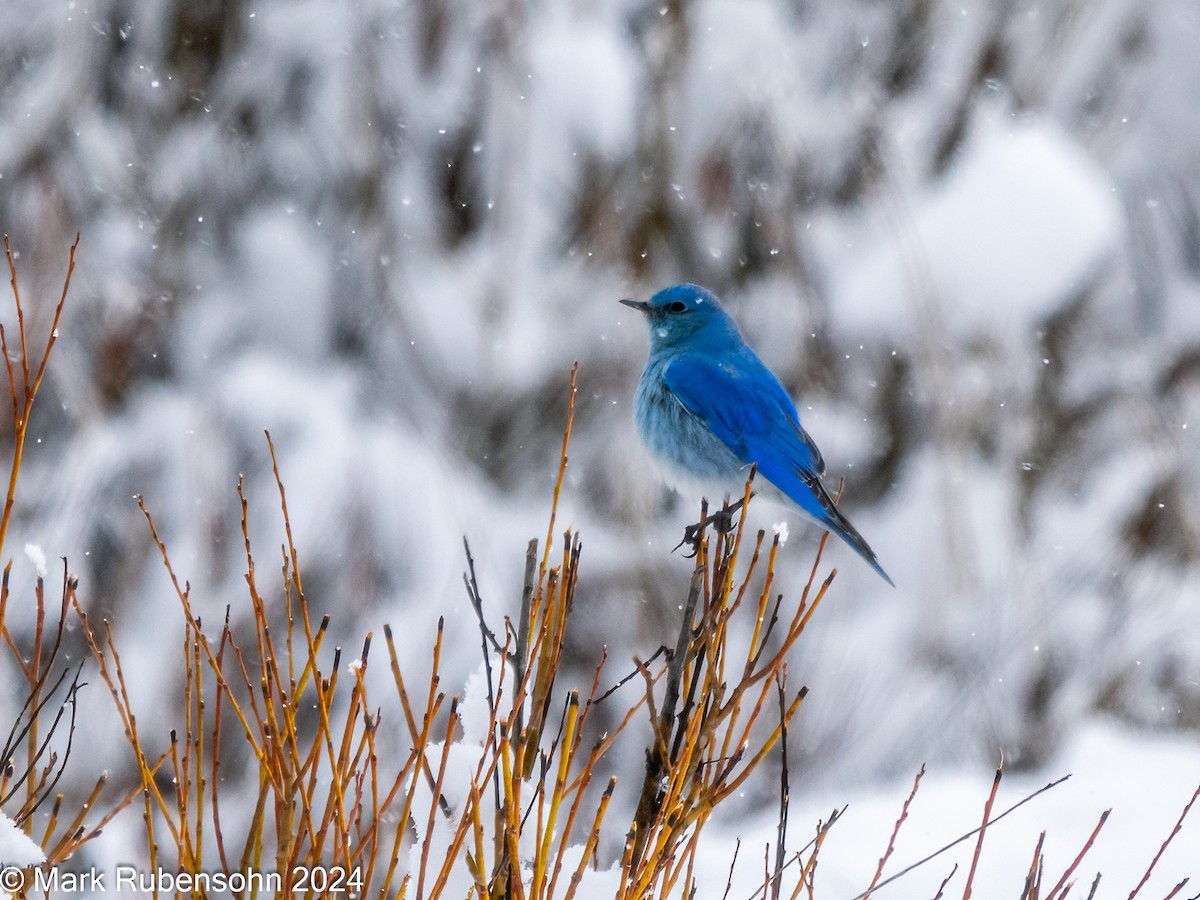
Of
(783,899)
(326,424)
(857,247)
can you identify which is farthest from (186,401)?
(783,899)

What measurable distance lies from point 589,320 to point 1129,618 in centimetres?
383

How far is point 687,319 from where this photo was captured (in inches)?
128

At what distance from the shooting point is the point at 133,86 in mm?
7516

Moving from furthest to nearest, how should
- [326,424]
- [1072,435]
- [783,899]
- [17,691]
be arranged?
1. [1072,435]
2. [326,424]
3. [17,691]
4. [783,899]

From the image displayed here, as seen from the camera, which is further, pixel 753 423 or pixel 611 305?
pixel 611 305

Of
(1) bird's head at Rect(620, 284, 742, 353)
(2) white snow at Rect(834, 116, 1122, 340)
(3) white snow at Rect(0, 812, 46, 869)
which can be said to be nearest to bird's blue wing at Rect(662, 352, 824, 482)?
(1) bird's head at Rect(620, 284, 742, 353)

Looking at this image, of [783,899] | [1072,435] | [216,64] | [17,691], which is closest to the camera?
[783,899]

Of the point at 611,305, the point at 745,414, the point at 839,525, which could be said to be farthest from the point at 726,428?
the point at 611,305

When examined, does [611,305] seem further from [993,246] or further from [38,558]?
[38,558]

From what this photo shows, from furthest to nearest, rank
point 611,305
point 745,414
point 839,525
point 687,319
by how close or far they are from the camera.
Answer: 1. point 611,305
2. point 687,319
3. point 745,414
4. point 839,525

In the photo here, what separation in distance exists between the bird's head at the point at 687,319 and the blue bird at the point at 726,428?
2.9 inches

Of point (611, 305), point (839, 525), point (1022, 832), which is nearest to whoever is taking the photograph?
point (839, 525)

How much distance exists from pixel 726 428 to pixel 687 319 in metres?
0.43

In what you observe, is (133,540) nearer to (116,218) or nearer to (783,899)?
(116,218)
